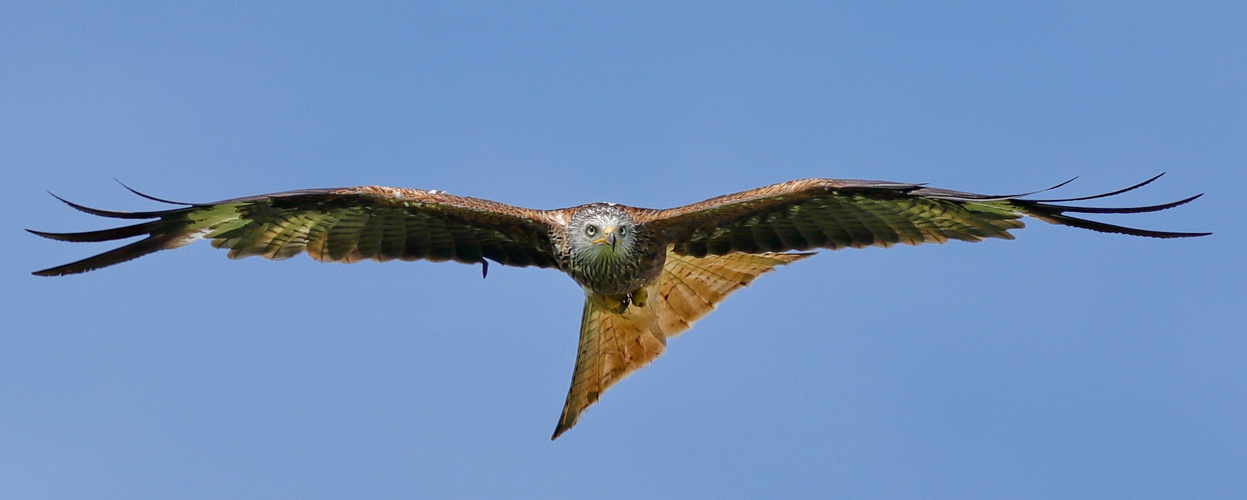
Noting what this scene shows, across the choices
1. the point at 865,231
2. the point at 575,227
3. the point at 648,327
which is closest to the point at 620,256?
the point at 575,227

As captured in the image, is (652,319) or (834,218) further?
(652,319)

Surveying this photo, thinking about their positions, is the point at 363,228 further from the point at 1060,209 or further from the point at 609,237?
the point at 1060,209

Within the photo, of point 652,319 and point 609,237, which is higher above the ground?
point 609,237

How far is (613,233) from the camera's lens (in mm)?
9484

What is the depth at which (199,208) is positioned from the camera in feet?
31.3

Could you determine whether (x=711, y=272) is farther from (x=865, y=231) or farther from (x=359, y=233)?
(x=359, y=233)

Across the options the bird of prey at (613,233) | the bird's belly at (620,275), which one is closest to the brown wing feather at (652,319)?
the bird of prey at (613,233)

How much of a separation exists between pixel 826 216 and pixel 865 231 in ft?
1.00

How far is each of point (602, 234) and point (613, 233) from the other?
93mm

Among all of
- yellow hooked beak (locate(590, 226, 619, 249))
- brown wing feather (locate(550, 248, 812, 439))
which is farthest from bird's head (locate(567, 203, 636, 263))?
brown wing feather (locate(550, 248, 812, 439))

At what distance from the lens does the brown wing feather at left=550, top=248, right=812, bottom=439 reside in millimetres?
10375

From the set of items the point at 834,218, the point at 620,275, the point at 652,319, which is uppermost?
the point at 834,218

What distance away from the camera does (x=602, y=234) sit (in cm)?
954

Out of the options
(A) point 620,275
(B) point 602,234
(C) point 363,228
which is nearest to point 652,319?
(A) point 620,275
